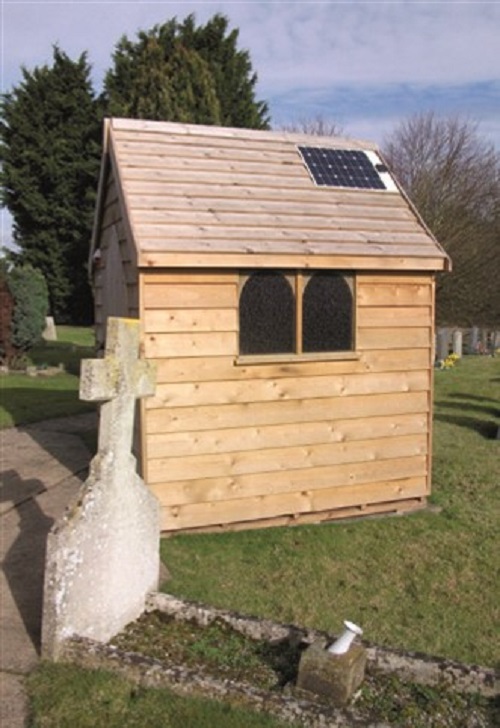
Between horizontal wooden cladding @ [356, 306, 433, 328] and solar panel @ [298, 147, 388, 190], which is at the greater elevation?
solar panel @ [298, 147, 388, 190]

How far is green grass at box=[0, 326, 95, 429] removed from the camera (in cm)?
1362

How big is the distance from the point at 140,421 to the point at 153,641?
2.64m

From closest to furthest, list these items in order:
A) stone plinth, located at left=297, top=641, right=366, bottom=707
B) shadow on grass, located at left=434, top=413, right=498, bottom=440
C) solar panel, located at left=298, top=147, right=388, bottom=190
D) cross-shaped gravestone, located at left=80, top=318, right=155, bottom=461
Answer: stone plinth, located at left=297, top=641, right=366, bottom=707 < cross-shaped gravestone, located at left=80, top=318, right=155, bottom=461 < solar panel, located at left=298, top=147, right=388, bottom=190 < shadow on grass, located at left=434, top=413, right=498, bottom=440

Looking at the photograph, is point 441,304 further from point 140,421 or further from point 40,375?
point 140,421

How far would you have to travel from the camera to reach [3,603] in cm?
530

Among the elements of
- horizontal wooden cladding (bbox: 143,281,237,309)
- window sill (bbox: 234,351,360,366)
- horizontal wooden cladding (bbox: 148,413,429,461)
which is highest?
horizontal wooden cladding (bbox: 143,281,237,309)

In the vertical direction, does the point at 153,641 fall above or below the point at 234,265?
below

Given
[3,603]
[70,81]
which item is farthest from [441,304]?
[3,603]

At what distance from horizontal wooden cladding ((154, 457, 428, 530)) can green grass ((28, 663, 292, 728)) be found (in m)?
2.90

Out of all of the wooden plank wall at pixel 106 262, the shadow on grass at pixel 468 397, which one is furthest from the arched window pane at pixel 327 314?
the shadow on grass at pixel 468 397

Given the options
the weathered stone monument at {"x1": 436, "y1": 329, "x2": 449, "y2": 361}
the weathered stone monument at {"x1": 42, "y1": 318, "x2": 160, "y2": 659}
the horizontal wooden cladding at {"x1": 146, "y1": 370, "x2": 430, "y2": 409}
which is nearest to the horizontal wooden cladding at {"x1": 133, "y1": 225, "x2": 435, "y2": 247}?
the horizontal wooden cladding at {"x1": 146, "y1": 370, "x2": 430, "y2": 409}

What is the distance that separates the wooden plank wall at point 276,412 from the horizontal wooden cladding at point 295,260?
0.19 m

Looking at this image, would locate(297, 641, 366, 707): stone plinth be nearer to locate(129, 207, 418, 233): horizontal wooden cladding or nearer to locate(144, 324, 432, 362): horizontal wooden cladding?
→ locate(144, 324, 432, 362): horizontal wooden cladding

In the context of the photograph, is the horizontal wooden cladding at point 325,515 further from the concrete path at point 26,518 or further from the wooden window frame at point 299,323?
the wooden window frame at point 299,323
